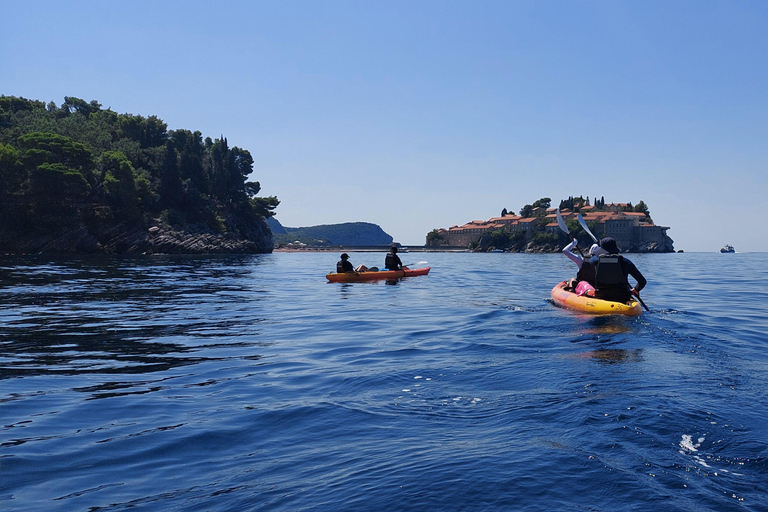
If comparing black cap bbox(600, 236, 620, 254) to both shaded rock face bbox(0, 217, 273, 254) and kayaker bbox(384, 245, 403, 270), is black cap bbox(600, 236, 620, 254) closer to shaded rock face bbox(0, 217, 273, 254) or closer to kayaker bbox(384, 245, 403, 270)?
kayaker bbox(384, 245, 403, 270)

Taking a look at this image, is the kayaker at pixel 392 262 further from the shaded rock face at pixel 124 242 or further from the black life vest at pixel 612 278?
the shaded rock face at pixel 124 242

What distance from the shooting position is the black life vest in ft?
44.5

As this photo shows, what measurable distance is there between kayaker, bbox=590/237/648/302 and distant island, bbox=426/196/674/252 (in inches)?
5592

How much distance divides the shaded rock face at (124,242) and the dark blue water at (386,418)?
6510 centimetres

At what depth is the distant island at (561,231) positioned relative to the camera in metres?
165

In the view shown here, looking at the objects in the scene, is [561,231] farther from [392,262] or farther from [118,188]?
[392,262]

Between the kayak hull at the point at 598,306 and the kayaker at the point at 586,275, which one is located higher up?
the kayaker at the point at 586,275

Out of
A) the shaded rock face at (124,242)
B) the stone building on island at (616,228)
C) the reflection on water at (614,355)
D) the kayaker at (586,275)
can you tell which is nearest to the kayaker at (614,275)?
the kayaker at (586,275)

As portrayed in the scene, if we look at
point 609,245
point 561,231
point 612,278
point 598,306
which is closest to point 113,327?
point 598,306

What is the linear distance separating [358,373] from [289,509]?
432cm

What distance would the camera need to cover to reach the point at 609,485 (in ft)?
12.7

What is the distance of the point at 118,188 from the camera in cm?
7775

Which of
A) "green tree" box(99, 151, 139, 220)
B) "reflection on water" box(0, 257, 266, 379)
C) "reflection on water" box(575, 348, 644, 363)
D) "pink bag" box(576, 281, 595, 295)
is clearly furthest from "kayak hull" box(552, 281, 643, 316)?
"green tree" box(99, 151, 139, 220)

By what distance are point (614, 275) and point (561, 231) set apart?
147 m
